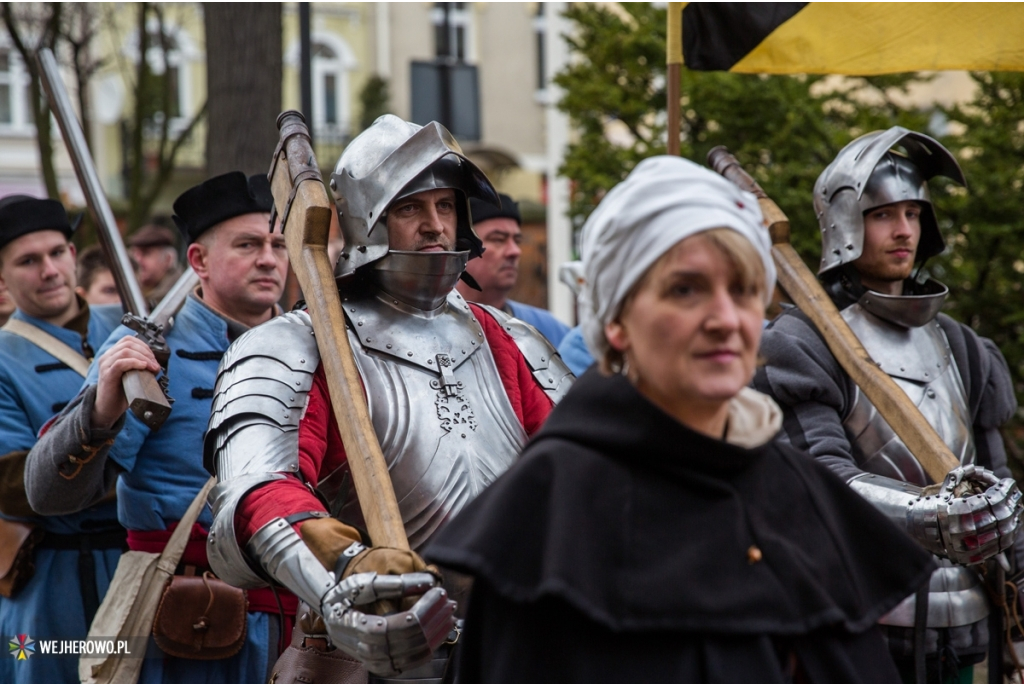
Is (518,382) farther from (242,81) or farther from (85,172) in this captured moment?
(242,81)

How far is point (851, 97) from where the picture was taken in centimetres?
902

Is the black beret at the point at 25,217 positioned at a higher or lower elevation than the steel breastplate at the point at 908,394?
higher

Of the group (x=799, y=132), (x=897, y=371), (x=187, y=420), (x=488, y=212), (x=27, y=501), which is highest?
(x=799, y=132)

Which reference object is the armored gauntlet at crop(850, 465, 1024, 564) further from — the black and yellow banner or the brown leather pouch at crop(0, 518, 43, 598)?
the brown leather pouch at crop(0, 518, 43, 598)

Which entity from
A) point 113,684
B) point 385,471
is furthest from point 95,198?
point 385,471

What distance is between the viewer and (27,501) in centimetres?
441

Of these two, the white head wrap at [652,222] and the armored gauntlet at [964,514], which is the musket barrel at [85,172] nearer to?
the armored gauntlet at [964,514]

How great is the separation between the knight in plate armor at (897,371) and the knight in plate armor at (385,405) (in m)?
0.80

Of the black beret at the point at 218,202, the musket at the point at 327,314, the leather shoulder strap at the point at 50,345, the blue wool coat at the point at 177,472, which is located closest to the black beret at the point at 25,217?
the leather shoulder strap at the point at 50,345

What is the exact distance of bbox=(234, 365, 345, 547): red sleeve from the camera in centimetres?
301

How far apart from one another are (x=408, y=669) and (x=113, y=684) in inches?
61.2

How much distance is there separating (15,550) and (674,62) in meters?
2.92

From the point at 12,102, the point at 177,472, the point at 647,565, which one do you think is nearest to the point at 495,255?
the point at 177,472

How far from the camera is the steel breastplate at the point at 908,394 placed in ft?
12.9
